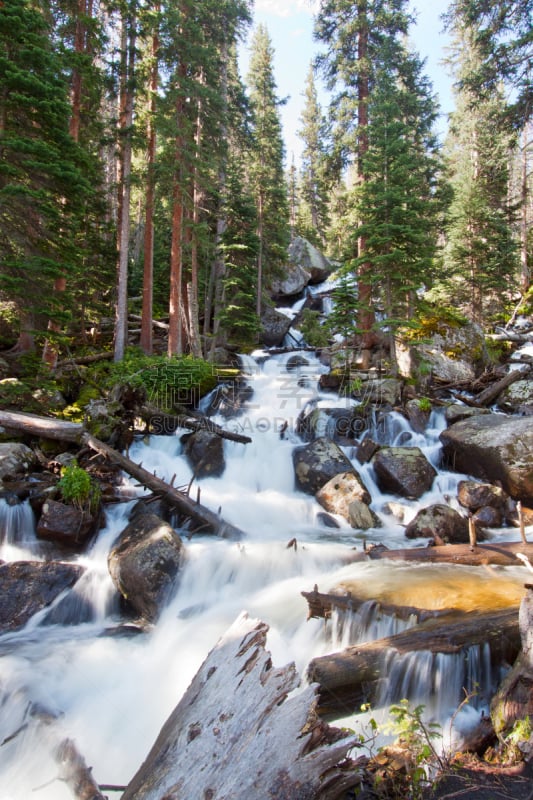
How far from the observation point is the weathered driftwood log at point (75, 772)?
10.8ft

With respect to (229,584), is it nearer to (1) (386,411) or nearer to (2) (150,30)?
(1) (386,411)

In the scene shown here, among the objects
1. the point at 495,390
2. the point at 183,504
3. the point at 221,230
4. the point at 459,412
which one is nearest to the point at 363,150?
the point at 221,230

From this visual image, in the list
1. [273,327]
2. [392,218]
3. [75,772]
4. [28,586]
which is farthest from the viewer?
[273,327]

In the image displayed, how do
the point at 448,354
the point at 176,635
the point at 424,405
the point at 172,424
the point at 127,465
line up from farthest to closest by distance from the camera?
the point at 448,354 < the point at 424,405 < the point at 172,424 < the point at 127,465 < the point at 176,635

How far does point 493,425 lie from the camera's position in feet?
32.3

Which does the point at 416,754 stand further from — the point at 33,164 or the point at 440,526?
the point at 33,164

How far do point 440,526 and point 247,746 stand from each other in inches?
246

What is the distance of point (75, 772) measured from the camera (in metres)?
3.62

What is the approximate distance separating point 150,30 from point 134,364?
1290cm

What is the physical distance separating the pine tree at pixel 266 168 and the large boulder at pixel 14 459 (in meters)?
15.2

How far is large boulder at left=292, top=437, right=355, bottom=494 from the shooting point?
1002 centimetres

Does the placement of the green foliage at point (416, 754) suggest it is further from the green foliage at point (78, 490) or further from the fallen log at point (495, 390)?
the fallen log at point (495, 390)

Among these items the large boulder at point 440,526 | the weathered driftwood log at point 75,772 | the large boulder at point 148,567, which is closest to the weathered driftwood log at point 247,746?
the weathered driftwood log at point 75,772

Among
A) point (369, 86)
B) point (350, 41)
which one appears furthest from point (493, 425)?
point (350, 41)
